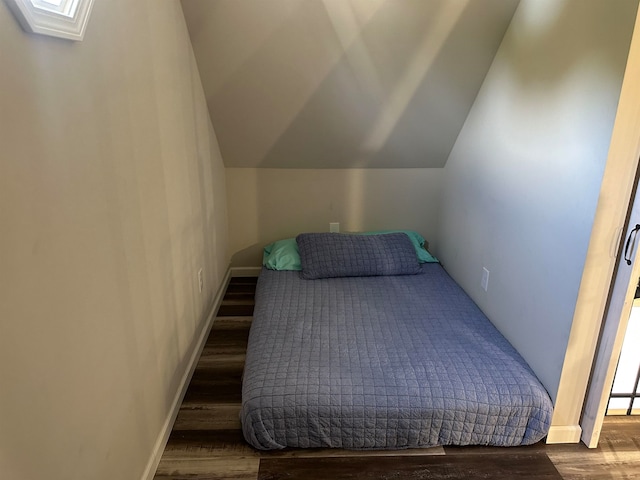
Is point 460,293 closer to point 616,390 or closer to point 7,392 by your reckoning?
point 616,390

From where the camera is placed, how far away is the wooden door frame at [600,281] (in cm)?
138

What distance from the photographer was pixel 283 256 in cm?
295

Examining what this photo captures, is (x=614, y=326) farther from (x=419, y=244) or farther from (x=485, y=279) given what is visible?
(x=419, y=244)

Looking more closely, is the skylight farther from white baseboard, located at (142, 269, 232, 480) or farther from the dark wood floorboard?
the dark wood floorboard

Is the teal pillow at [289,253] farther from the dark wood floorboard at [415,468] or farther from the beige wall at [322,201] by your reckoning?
the dark wood floorboard at [415,468]

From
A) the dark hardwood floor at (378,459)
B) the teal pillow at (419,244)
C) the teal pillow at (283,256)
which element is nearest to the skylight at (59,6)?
the dark hardwood floor at (378,459)

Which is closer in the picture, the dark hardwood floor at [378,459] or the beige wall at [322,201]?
the dark hardwood floor at [378,459]

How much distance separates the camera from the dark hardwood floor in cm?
161

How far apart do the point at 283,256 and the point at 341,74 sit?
1239 mm

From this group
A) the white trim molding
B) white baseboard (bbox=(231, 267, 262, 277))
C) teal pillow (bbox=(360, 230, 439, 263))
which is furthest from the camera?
white baseboard (bbox=(231, 267, 262, 277))

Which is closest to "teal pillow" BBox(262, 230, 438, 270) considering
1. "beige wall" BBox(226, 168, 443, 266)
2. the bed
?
"beige wall" BBox(226, 168, 443, 266)

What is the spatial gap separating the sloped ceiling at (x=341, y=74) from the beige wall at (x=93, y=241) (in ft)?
1.20

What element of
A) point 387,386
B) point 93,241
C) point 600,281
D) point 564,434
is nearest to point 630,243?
point 600,281

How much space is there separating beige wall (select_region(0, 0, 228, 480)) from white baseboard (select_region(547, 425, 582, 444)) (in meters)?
1.58
